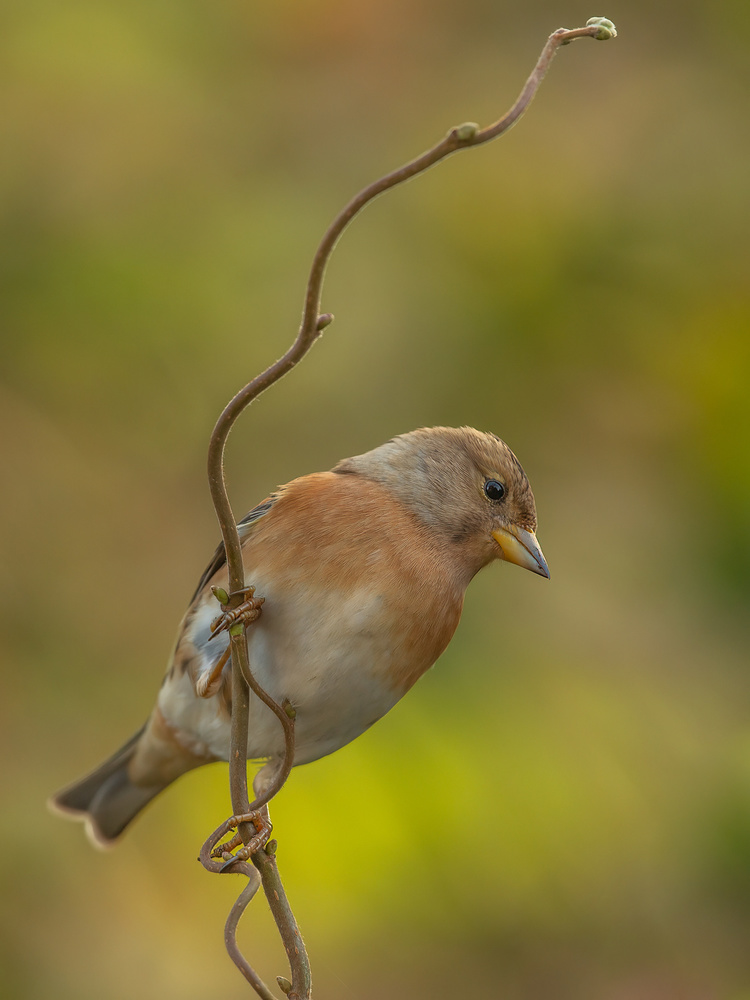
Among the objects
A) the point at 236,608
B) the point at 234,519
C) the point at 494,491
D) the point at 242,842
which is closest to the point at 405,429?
the point at 494,491

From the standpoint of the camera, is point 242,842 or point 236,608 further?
point 236,608

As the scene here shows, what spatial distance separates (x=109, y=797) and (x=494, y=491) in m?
1.70

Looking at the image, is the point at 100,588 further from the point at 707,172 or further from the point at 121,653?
the point at 707,172

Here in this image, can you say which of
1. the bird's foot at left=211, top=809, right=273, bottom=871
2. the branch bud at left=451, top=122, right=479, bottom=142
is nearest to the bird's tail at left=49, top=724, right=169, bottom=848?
the bird's foot at left=211, top=809, right=273, bottom=871

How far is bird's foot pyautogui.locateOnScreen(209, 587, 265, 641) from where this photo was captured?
204cm

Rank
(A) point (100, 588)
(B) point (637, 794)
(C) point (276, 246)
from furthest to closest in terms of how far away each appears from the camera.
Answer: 1. (C) point (276, 246)
2. (A) point (100, 588)
3. (B) point (637, 794)

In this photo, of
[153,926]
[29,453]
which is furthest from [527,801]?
[29,453]

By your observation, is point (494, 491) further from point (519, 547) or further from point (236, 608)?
point (236, 608)

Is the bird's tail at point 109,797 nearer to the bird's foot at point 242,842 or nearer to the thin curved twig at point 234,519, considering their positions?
the bird's foot at point 242,842

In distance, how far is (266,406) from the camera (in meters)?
6.23

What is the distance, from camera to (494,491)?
2857 mm

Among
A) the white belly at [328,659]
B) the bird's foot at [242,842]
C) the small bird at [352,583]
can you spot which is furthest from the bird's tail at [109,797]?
the bird's foot at [242,842]

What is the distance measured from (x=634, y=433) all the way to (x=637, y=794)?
2.49 meters

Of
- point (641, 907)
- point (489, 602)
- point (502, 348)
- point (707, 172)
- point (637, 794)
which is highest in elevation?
point (707, 172)
